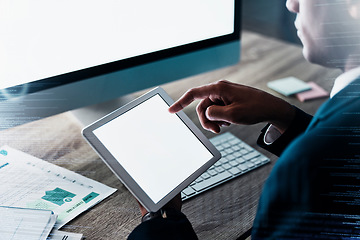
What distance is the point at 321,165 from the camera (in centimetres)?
42

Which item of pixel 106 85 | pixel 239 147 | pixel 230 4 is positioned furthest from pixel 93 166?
pixel 230 4

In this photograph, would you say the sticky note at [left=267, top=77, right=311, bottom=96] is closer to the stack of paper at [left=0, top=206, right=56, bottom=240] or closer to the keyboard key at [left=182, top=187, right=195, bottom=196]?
the keyboard key at [left=182, top=187, right=195, bottom=196]

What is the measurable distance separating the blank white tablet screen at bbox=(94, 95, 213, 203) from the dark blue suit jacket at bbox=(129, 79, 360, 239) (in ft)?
0.20

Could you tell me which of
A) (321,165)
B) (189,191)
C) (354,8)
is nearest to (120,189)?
(189,191)

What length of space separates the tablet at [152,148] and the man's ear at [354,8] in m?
0.28

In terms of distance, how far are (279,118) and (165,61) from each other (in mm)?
273

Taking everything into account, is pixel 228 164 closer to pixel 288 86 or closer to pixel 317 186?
pixel 317 186

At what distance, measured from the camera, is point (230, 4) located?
2.50 ft

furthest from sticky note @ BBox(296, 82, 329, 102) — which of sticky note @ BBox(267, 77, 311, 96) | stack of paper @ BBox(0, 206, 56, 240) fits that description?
stack of paper @ BBox(0, 206, 56, 240)

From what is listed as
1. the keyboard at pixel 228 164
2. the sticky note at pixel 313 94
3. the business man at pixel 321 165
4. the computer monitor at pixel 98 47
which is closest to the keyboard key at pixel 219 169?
the keyboard at pixel 228 164

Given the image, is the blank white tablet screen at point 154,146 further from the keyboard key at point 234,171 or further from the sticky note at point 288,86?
the sticky note at point 288,86

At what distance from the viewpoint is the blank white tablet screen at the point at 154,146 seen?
497 mm

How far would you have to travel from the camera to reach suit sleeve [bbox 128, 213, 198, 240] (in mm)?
468

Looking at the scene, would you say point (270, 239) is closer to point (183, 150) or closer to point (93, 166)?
point (183, 150)
